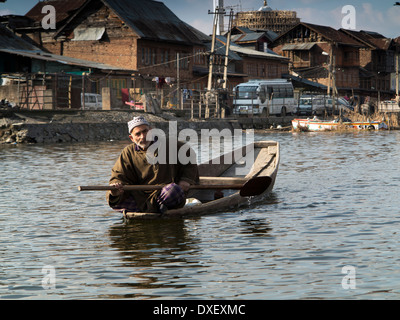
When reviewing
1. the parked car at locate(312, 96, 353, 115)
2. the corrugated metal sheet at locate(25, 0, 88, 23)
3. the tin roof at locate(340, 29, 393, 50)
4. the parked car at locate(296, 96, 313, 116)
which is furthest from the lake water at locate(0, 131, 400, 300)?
the tin roof at locate(340, 29, 393, 50)

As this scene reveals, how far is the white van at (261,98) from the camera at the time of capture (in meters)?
50.2

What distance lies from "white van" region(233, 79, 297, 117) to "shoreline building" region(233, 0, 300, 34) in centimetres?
8541

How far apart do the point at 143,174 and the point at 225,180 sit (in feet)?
8.29

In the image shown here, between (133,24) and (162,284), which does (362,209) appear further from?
(133,24)

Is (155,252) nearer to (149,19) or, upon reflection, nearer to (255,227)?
(255,227)

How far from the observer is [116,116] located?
36.6 m

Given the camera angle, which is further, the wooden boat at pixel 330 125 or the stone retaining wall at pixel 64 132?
the wooden boat at pixel 330 125

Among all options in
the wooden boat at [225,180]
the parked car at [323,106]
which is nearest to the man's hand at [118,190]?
the wooden boat at [225,180]

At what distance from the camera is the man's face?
986 cm

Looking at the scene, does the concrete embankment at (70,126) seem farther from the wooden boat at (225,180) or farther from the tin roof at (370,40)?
the tin roof at (370,40)

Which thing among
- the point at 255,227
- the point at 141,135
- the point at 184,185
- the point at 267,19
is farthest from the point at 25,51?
the point at 267,19

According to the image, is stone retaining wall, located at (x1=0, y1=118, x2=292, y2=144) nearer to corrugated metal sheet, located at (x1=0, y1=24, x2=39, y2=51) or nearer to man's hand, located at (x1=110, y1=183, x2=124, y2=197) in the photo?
corrugated metal sheet, located at (x1=0, y1=24, x2=39, y2=51)

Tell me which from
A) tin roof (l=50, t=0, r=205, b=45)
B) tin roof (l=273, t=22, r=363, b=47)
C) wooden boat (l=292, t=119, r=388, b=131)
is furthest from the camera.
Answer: tin roof (l=273, t=22, r=363, b=47)
